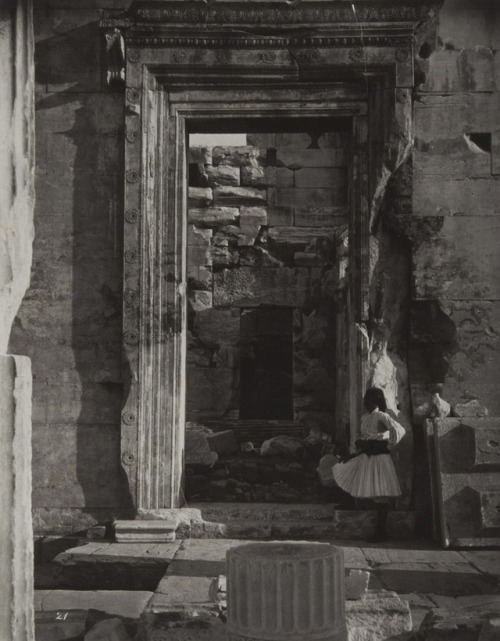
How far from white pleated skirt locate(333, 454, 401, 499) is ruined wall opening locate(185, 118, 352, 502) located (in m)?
5.71

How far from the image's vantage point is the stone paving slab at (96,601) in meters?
5.37

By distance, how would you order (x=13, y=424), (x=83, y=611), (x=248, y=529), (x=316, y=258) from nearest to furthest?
1. (x=13, y=424)
2. (x=83, y=611)
3. (x=248, y=529)
4. (x=316, y=258)

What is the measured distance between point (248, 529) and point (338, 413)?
5.39 metres

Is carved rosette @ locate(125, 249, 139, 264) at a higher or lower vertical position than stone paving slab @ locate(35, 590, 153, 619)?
higher

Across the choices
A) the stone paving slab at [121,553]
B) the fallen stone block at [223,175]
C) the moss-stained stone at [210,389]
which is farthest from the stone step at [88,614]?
the fallen stone block at [223,175]

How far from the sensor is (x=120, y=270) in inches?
308

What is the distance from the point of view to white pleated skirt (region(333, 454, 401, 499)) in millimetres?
7102

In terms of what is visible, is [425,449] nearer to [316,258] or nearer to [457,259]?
[457,259]

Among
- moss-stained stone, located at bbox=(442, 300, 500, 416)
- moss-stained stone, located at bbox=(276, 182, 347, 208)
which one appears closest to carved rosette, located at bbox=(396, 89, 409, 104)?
moss-stained stone, located at bbox=(442, 300, 500, 416)

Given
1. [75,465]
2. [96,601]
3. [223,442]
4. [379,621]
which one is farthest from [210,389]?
[379,621]

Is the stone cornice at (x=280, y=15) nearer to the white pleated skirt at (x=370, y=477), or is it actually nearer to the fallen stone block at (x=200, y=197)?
the white pleated skirt at (x=370, y=477)

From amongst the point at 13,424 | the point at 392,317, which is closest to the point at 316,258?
the point at 392,317

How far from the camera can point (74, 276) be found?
309 inches

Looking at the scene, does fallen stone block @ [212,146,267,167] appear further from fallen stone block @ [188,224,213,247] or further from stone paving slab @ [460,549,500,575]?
stone paving slab @ [460,549,500,575]
